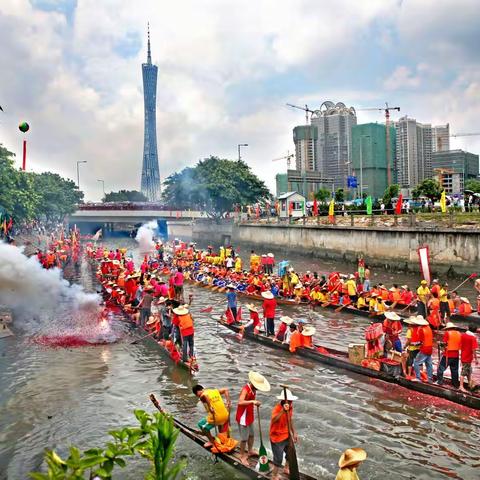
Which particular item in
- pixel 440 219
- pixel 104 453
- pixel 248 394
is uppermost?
pixel 440 219

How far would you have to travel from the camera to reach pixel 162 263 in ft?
134

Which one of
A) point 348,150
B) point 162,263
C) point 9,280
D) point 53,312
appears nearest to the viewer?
point 9,280

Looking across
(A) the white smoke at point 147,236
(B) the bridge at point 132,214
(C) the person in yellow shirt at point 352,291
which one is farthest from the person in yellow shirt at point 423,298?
(B) the bridge at point 132,214

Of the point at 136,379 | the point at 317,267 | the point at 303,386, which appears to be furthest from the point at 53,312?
the point at 317,267

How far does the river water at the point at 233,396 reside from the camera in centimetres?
981

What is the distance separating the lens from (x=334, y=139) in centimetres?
12762

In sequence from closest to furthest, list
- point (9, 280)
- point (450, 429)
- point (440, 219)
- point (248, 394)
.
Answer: point (248, 394)
point (450, 429)
point (9, 280)
point (440, 219)

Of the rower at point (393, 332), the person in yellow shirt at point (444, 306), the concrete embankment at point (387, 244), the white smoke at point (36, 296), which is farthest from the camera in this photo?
the concrete embankment at point (387, 244)

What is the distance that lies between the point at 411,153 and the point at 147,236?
68.9 meters

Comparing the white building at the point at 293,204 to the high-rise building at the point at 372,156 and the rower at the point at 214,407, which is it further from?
the rower at the point at 214,407

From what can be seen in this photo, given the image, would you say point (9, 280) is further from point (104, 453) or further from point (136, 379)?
point (104, 453)

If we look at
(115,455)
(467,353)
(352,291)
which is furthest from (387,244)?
(115,455)

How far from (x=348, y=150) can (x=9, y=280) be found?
368 feet

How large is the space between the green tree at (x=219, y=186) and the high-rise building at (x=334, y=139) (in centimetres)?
5578
